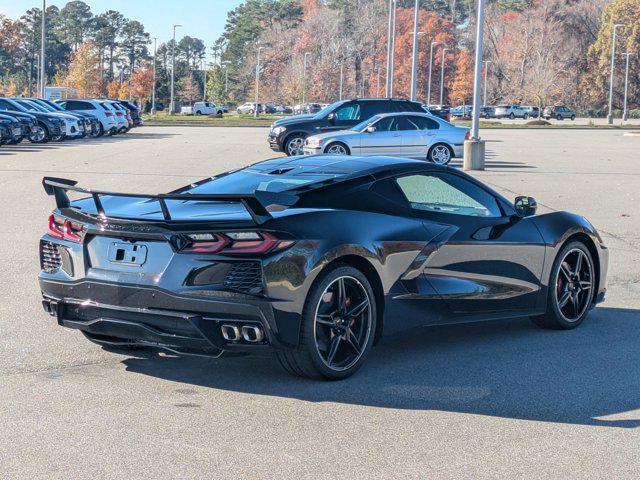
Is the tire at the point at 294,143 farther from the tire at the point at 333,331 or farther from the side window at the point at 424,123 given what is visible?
the tire at the point at 333,331

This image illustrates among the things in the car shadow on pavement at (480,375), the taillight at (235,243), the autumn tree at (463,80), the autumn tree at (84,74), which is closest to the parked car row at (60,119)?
the car shadow on pavement at (480,375)

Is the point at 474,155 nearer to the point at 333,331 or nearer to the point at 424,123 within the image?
the point at 424,123

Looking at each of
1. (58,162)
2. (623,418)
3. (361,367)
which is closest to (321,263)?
(361,367)

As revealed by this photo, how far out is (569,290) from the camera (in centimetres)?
788

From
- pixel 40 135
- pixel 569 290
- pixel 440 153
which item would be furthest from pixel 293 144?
pixel 569 290

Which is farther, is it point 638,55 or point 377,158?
point 638,55

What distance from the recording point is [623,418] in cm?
556

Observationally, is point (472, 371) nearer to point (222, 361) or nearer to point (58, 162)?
point (222, 361)

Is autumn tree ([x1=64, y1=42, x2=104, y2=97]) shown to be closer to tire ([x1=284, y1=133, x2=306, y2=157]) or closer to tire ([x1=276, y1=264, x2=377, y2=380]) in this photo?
tire ([x1=284, y1=133, x2=306, y2=157])

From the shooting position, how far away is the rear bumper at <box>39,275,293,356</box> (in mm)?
5746

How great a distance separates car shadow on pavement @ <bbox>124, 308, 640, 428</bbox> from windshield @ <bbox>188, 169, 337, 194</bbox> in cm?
112

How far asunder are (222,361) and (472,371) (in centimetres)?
157

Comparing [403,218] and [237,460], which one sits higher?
[403,218]

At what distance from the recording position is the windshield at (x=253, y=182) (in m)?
6.83
